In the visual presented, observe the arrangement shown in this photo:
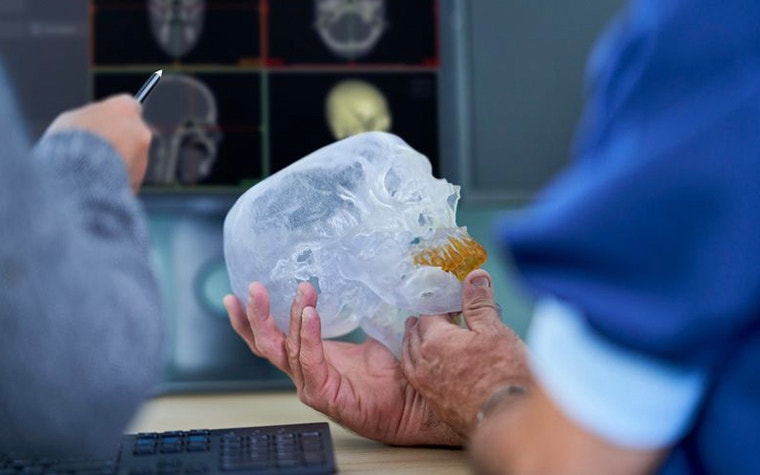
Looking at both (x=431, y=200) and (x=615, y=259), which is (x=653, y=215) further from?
(x=431, y=200)

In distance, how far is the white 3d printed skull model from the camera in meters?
0.96

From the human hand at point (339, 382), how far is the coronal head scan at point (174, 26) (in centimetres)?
78

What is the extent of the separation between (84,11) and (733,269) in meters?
1.48

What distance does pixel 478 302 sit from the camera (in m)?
0.91

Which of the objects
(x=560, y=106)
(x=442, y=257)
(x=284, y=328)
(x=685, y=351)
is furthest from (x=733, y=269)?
(x=560, y=106)

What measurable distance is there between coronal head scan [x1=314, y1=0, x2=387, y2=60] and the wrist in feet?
3.65

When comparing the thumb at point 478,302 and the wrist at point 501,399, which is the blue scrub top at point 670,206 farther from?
the thumb at point 478,302

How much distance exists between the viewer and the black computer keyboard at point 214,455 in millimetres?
765

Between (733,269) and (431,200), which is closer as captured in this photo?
(733,269)

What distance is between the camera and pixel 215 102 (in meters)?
1.68

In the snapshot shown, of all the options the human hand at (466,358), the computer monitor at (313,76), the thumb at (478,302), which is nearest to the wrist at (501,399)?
the human hand at (466,358)

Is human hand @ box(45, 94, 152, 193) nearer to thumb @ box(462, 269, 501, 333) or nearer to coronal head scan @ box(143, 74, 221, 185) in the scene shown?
thumb @ box(462, 269, 501, 333)

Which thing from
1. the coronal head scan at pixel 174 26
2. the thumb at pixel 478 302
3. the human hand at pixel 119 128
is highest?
the coronal head scan at pixel 174 26

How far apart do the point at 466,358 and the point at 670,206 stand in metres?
0.38
